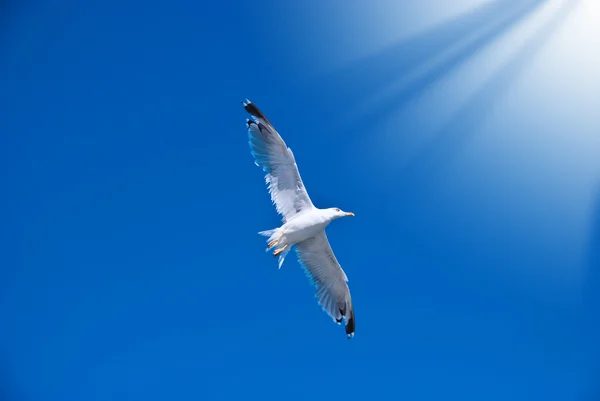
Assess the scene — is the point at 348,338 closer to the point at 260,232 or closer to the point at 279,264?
the point at 279,264

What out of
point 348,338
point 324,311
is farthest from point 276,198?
point 348,338

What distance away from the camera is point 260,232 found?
23.4 feet

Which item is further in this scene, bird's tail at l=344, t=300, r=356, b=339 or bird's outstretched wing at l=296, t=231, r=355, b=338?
bird's tail at l=344, t=300, r=356, b=339

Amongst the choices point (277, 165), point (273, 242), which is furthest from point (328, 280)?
point (277, 165)

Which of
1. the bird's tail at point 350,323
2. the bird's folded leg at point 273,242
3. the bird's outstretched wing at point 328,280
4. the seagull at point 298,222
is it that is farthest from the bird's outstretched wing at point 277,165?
the bird's tail at point 350,323

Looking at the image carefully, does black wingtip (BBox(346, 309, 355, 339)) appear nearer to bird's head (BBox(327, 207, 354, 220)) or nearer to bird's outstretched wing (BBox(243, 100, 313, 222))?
bird's head (BBox(327, 207, 354, 220))

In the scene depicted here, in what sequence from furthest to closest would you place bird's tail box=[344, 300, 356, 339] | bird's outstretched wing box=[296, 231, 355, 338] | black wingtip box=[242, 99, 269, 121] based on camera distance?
bird's tail box=[344, 300, 356, 339] < bird's outstretched wing box=[296, 231, 355, 338] < black wingtip box=[242, 99, 269, 121]

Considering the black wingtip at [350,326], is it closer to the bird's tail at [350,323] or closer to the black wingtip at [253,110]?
the bird's tail at [350,323]

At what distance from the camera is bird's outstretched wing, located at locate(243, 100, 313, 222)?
6.96 meters

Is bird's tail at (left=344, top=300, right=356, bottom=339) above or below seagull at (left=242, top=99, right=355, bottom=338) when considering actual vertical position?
below

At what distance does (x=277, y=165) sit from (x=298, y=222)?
0.81 m

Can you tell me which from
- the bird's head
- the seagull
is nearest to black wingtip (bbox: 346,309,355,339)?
the seagull

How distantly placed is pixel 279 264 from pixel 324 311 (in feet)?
3.87

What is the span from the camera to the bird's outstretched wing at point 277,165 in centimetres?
696
